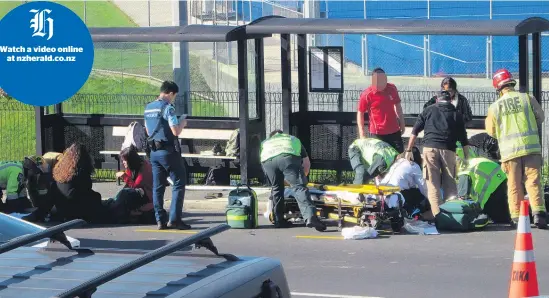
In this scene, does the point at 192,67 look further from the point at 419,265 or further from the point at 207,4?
the point at 419,265

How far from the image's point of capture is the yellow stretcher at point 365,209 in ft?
38.1

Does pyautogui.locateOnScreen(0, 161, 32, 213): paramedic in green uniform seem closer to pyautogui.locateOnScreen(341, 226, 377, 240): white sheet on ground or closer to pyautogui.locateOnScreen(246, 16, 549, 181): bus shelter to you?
pyautogui.locateOnScreen(246, 16, 549, 181): bus shelter

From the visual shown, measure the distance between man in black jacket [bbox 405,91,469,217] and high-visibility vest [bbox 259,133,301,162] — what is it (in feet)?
4.56

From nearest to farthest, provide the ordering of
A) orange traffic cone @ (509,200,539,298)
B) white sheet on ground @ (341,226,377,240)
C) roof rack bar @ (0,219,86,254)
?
roof rack bar @ (0,219,86,254) → orange traffic cone @ (509,200,539,298) → white sheet on ground @ (341,226,377,240)

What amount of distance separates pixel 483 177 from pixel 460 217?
75 cm

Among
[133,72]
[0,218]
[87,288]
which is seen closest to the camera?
[87,288]

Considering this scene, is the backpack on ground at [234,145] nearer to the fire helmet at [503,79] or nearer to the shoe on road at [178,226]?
the shoe on road at [178,226]

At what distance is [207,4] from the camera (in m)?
35.4

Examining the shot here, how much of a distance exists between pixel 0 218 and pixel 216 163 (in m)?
7.62

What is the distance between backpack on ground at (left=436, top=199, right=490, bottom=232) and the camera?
11781 mm

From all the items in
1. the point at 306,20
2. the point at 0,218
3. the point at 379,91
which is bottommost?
the point at 0,218

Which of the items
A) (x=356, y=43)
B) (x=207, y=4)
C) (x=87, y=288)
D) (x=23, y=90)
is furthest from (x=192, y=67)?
(x=87, y=288)

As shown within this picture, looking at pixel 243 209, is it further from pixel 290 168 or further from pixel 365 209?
pixel 365 209

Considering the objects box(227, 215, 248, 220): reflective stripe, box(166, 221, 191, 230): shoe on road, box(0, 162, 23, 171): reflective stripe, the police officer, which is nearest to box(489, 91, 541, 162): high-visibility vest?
the police officer
